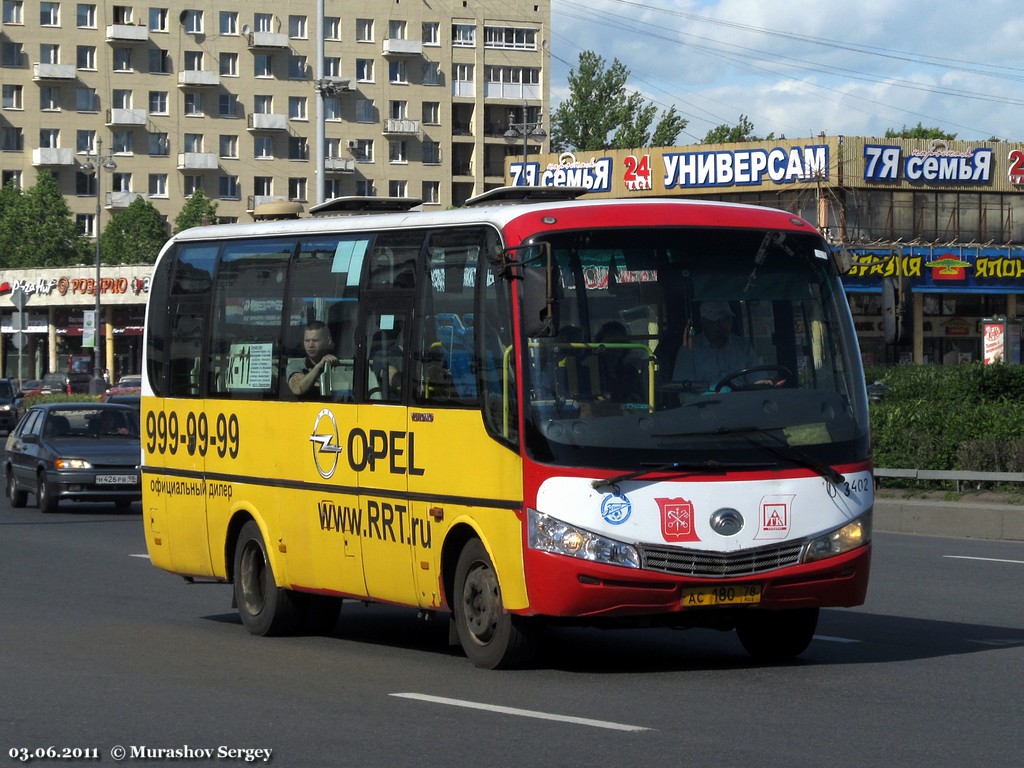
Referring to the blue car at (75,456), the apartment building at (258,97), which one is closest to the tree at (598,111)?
the apartment building at (258,97)

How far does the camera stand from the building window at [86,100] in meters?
113

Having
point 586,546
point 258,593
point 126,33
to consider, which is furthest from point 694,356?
point 126,33

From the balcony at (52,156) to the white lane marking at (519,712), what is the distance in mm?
106777

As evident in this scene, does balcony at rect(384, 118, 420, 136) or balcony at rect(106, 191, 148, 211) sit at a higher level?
balcony at rect(384, 118, 420, 136)

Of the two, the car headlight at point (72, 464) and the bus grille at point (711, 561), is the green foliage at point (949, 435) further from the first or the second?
the bus grille at point (711, 561)

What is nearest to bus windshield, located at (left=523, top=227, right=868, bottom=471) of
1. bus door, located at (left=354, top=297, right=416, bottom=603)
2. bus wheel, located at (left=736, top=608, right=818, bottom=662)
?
bus wheel, located at (left=736, top=608, right=818, bottom=662)

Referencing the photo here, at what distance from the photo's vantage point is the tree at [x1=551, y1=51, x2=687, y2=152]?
388 feet

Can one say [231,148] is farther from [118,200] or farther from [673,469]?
[673,469]

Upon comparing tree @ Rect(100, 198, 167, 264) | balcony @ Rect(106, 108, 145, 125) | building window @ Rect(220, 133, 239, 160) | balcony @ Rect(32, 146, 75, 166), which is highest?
balcony @ Rect(106, 108, 145, 125)

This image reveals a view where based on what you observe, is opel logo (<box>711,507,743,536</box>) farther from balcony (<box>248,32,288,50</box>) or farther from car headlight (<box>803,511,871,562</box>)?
balcony (<box>248,32,288,50</box>)

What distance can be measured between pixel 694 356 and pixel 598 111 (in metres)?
111

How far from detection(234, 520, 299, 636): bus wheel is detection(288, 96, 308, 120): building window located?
107 m

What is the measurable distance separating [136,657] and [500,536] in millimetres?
2545

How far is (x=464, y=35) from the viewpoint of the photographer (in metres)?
122
